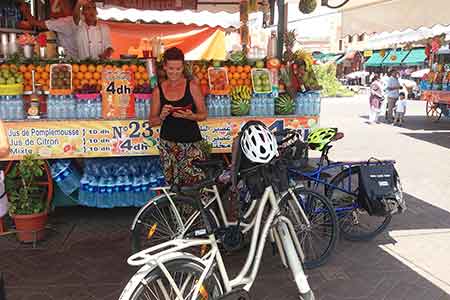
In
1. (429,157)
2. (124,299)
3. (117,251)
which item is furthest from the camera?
(429,157)

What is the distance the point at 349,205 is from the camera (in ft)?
14.9

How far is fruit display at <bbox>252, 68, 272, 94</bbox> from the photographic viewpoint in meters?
5.05

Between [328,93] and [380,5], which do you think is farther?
[328,93]

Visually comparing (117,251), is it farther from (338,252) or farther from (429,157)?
(429,157)

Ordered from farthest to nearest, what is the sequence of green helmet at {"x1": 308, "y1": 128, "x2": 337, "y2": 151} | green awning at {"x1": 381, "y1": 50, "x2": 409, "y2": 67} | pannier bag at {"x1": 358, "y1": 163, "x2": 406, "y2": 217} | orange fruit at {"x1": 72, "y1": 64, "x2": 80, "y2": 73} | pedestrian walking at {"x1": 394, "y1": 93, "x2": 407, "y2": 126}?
green awning at {"x1": 381, "y1": 50, "x2": 409, "y2": 67} < pedestrian walking at {"x1": 394, "y1": 93, "x2": 407, "y2": 126} < orange fruit at {"x1": 72, "y1": 64, "x2": 80, "y2": 73} < green helmet at {"x1": 308, "y1": 128, "x2": 337, "y2": 151} < pannier bag at {"x1": 358, "y1": 163, "x2": 406, "y2": 217}

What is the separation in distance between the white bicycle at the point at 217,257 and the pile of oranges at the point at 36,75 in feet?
7.06

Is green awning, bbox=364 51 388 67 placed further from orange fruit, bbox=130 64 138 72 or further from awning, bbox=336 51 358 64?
orange fruit, bbox=130 64 138 72

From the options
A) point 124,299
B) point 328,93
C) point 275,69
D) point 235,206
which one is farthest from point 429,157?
point 328,93

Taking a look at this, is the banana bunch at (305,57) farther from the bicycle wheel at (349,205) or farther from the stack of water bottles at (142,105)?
the stack of water bottles at (142,105)

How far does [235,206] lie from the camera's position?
13.4ft

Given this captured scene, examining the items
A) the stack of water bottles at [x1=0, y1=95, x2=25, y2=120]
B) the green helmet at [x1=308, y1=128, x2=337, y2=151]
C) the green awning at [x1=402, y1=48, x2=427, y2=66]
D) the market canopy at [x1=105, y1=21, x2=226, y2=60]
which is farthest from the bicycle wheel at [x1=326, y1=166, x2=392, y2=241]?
the green awning at [x1=402, y1=48, x2=427, y2=66]

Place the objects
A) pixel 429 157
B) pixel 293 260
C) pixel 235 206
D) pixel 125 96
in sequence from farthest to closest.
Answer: pixel 429 157 → pixel 125 96 → pixel 235 206 → pixel 293 260

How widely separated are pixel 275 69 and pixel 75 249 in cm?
287

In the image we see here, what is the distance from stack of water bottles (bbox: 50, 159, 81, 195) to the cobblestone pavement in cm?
47
